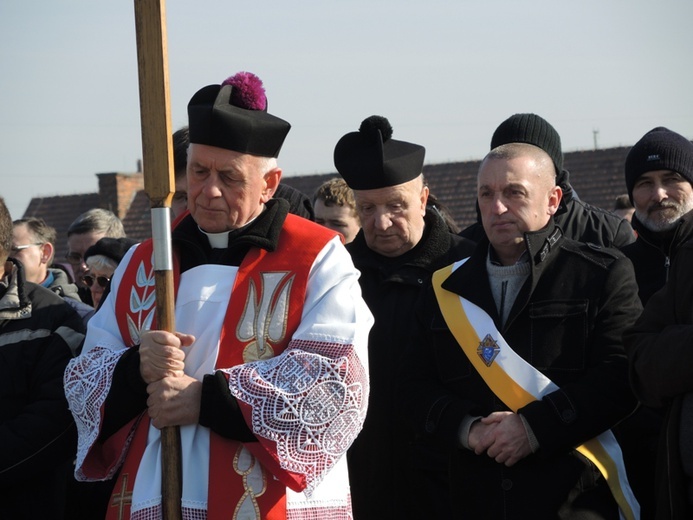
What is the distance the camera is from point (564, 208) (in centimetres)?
511

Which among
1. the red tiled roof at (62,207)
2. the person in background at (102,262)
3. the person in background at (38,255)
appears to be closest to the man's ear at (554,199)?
the person in background at (102,262)

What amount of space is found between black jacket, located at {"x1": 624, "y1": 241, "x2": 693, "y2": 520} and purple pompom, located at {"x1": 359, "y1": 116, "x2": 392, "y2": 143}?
1.78 m

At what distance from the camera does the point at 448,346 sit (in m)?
4.20

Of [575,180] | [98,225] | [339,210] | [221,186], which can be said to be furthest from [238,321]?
[575,180]

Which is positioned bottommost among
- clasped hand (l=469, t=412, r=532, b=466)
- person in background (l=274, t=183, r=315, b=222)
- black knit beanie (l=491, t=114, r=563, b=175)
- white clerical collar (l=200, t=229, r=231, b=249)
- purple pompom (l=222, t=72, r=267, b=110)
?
clasped hand (l=469, t=412, r=532, b=466)

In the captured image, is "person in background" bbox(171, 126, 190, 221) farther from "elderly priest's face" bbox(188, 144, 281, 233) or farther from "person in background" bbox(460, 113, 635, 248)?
"person in background" bbox(460, 113, 635, 248)

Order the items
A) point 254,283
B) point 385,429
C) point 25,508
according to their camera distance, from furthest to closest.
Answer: point 385,429 < point 25,508 < point 254,283

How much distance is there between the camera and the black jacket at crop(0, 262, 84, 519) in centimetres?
425

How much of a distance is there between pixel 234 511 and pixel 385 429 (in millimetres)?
1245

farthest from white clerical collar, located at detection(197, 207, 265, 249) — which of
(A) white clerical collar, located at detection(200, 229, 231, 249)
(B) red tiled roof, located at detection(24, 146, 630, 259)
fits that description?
(B) red tiled roof, located at detection(24, 146, 630, 259)

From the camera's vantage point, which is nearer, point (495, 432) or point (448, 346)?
point (495, 432)

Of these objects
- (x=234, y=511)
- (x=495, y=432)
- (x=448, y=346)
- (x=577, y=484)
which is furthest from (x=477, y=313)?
(x=234, y=511)

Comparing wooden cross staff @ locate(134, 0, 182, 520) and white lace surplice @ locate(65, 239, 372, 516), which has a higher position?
wooden cross staff @ locate(134, 0, 182, 520)

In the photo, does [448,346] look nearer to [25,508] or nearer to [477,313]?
[477,313]
